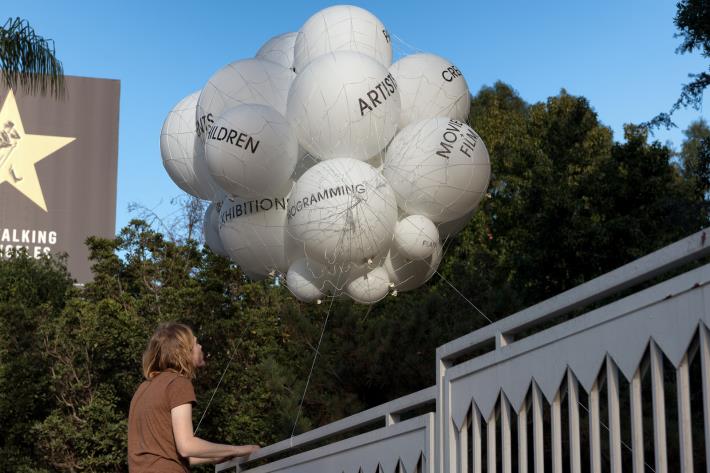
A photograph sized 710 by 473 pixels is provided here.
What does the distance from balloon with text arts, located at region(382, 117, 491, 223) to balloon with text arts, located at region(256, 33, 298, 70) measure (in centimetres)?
119

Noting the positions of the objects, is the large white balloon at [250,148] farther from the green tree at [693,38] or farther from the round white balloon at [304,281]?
the green tree at [693,38]

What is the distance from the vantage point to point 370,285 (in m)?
6.49

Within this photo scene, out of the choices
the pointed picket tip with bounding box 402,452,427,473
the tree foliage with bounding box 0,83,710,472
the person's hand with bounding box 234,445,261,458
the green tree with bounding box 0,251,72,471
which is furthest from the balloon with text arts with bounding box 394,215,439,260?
the green tree with bounding box 0,251,72,471

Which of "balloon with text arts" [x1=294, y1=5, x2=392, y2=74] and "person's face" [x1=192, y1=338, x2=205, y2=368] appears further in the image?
"balloon with text arts" [x1=294, y1=5, x2=392, y2=74]

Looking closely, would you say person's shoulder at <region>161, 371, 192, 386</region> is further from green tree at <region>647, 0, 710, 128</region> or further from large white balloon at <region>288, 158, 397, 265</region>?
green tree at <region>647, 0, 710, 128</region>

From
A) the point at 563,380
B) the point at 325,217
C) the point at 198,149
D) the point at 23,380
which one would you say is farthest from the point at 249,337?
the point at 563,380

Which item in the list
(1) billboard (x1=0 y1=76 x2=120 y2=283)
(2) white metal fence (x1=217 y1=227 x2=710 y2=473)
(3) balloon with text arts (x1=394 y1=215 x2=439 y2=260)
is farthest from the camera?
(1) billboard (x1=0 y1=76 x2=120 y2=283)

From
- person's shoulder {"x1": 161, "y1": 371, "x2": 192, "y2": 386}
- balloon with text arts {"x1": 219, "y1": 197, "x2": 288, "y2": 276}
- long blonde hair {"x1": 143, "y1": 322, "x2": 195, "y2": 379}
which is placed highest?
balloon with text arts {"x1": 219, "y1": 197, "x2": 288, "y2": 276}

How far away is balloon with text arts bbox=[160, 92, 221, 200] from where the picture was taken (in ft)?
23.4

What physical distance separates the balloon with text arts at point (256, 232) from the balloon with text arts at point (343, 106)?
0.49 metres

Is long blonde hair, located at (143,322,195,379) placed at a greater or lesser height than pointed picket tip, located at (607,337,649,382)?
greater

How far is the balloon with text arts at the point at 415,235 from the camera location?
20.4 feet

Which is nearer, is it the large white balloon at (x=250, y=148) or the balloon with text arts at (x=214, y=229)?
the large white balloon at (x=250, y=148)

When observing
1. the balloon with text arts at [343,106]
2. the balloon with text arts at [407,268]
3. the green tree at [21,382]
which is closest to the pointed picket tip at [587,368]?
the balloon with text arts at [343,106]
